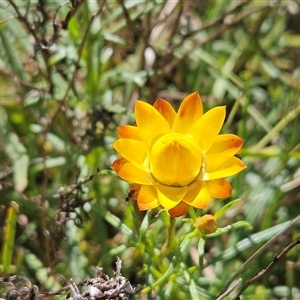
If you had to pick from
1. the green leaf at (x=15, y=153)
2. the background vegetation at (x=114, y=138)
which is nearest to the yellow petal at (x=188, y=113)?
the background vegetation at (x=114, y=138)

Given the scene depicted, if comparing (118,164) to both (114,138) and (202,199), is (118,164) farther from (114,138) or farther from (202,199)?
(114,138)

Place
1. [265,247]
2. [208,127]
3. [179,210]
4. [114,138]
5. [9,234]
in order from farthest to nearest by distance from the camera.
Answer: [114,138]
[9,234]
[265,247]
[208,127]
[179,210]

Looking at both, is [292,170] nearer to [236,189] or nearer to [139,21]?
[236,189]

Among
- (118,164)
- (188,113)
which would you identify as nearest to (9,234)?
(118,164)

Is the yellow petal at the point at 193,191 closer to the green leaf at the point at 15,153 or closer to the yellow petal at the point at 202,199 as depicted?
the yellow petal at the point at 202,199

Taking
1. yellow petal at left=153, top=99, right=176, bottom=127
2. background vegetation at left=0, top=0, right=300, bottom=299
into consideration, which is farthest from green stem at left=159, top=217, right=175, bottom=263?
yellow petal at left=153, top=99, right=176, bottom=127

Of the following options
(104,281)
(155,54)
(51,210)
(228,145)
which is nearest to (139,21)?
(155,54)
